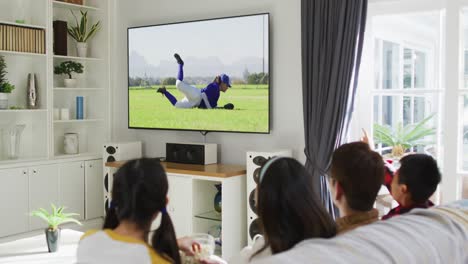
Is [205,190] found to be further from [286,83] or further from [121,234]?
[121,234]

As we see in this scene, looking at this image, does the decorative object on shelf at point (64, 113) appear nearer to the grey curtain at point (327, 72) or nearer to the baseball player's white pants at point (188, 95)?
the baseball player's white pants at point (188, 95)

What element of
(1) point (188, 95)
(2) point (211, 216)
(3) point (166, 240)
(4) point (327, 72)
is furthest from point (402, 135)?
(3) point (166, 240)

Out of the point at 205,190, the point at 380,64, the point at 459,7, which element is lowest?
the point at 205,190

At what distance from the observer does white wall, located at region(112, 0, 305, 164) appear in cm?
493

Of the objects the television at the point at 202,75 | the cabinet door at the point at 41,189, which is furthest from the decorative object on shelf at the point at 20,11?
the cabinet door at the point at 41,189

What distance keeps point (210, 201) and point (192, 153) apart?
1.56 ft

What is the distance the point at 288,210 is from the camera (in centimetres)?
166

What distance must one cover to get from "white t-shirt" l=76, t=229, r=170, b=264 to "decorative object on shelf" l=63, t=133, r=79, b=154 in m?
4.36

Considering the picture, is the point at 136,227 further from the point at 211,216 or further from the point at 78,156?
the point at 78,156

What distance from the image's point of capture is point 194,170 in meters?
4.91

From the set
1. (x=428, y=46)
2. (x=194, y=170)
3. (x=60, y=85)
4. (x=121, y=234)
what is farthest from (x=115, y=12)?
(x=121, y=234)

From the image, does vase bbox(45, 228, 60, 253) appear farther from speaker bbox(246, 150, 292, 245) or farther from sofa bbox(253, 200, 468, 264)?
sofa bbox(253, 200, 468, 264)

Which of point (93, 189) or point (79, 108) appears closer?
point (93, 189)

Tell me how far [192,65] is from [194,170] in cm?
111
